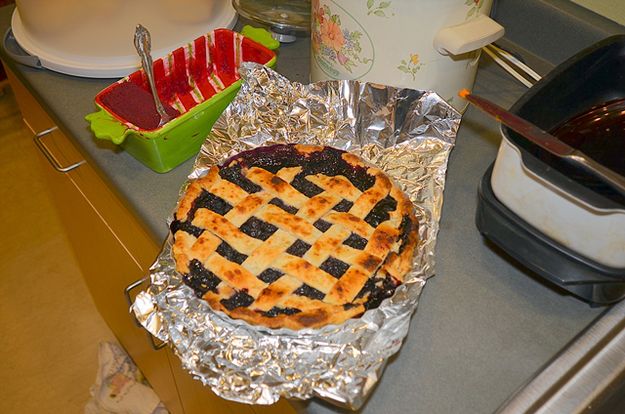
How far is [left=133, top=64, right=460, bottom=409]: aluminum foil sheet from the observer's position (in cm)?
61

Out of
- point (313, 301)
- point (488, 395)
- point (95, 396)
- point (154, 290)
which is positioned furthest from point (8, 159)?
point (488, 395)

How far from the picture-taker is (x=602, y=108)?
2.50 feet

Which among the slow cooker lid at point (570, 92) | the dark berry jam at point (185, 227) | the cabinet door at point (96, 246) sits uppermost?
the slow cooker lid at point (570, 92)

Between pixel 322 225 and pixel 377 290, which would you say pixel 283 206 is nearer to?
pixel 322 225

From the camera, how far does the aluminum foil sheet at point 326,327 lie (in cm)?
61

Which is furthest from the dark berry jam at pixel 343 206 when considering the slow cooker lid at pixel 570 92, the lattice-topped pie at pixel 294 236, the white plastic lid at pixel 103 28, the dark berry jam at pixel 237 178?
the white plastic lid at pixel 103 28

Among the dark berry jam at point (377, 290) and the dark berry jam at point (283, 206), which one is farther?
the dark berry jam at point (283, 206)

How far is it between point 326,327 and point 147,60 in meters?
0.46

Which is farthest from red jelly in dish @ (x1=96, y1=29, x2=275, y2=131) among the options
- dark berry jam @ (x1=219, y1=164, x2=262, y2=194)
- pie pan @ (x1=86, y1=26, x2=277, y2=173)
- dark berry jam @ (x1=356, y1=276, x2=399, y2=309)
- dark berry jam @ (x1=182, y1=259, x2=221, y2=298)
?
dark berry jam @ (x1=356, y1=276, x2=399, y2=309)

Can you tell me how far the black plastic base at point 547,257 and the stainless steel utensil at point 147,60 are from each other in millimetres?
453

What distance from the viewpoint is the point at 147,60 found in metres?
0.84

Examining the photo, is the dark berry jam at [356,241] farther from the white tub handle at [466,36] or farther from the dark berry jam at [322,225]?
the white tub handle at [466,36]

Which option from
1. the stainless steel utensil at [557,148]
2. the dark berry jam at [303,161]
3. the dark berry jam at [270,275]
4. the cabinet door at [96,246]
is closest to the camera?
the stainless steel utensil at [557,148]

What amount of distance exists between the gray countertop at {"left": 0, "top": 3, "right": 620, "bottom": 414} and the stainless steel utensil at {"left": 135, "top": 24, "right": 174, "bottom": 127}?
77 mm
